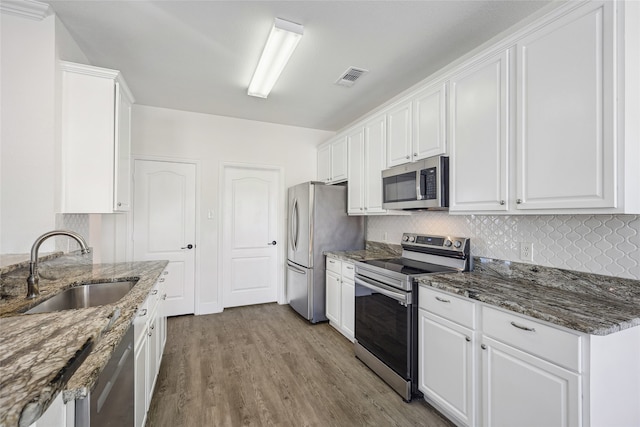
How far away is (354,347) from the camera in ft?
9.35

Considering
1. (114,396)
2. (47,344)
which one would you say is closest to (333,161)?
(114,396)

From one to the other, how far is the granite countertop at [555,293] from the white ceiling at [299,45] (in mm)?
1771

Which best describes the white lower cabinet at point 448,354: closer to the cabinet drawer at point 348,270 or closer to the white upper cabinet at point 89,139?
the cabinet drawer at point 348,270

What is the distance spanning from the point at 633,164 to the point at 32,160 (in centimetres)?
347

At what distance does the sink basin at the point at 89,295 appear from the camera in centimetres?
170

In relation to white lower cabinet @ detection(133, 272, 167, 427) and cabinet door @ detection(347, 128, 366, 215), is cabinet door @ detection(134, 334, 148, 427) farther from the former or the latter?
cabinet door @ detection(347, 128, 366, 215)

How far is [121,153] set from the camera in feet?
7.64

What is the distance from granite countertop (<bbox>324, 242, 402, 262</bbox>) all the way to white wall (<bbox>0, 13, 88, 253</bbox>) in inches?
96.5

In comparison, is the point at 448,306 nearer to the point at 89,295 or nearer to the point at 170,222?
the point at 89,295

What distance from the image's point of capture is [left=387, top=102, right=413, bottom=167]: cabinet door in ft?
8.44

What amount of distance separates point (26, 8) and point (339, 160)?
2.97 m

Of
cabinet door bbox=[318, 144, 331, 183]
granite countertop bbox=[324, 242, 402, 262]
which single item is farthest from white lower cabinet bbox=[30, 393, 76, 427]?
cabinet door bbox=[318, 144, 331, 183]

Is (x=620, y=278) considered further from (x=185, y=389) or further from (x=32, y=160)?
(x=32, y=160)

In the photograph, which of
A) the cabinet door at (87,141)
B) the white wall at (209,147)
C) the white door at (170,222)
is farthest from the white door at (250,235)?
the cabinet door at (87,141)
